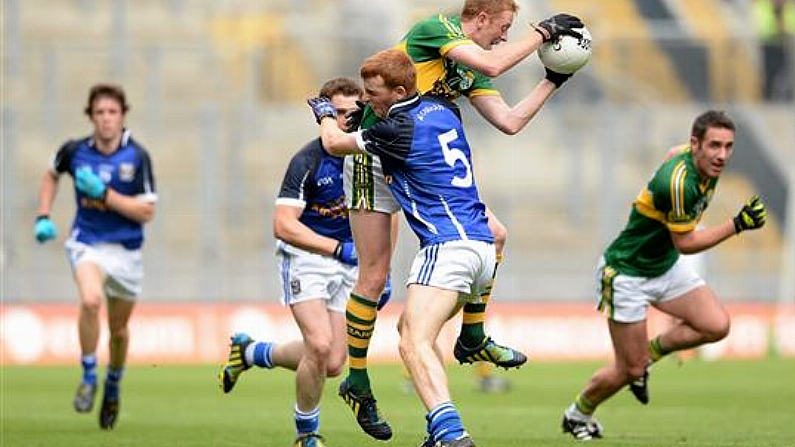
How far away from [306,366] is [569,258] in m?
14.9

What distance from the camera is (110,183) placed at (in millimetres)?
14531

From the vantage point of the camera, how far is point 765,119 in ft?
92.1

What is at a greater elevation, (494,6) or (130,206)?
(494,6)

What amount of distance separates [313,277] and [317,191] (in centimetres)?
59

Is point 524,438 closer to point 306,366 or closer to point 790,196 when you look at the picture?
point 306,366

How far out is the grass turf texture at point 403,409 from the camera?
486 inches

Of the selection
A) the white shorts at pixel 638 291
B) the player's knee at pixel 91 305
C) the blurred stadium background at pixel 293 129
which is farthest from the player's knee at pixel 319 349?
the blurred stadium background at pixel 293 129

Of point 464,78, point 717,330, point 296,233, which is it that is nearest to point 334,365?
point 296,233

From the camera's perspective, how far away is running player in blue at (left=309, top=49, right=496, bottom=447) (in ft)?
31.0

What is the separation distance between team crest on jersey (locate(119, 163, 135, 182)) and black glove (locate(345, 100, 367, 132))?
441cm

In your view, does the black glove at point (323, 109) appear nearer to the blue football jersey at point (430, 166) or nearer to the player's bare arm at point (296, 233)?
the blue football jersey at point (430, 166)

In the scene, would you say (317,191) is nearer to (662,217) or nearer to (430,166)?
(430,166)

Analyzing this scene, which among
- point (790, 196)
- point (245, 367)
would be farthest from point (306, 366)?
point (790, 196)

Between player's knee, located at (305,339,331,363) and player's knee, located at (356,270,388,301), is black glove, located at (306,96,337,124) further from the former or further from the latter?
player's knee, located at (305,339,331,363)
